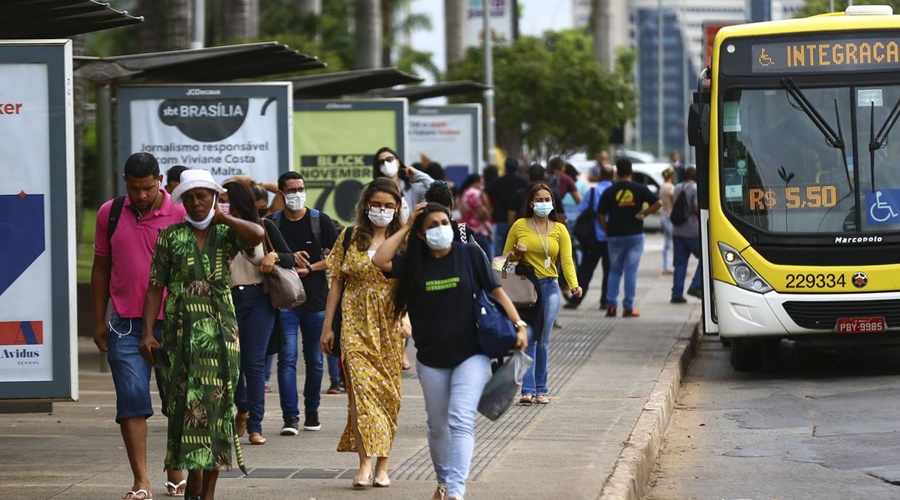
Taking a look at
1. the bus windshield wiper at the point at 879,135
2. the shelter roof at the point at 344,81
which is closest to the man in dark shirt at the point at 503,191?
the shelter roof at the point at 344,81

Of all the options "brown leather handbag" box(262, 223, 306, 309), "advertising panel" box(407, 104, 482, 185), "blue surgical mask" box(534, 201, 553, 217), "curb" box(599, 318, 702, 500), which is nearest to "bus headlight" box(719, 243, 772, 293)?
"curb" box(599, 318, 702, 500)

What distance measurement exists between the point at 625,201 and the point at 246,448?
9.48 metres

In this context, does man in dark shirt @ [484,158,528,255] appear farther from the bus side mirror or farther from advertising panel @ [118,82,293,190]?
the bus side mirror

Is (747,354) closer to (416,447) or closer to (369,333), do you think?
(416,447)

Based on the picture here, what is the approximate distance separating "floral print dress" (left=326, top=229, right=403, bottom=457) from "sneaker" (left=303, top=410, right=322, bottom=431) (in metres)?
1.97

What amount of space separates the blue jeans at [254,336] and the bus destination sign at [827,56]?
19.5 ft

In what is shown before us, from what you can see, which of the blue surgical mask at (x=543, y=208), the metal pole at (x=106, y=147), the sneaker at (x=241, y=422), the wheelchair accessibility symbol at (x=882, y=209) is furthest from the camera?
the metal pole at (x=106, y=147)

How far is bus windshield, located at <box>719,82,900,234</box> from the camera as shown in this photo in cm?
1391

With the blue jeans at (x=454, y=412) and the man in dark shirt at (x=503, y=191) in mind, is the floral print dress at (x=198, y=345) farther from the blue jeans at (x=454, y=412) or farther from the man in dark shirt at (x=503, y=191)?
the man in dark shirt at (x=503, y=191)

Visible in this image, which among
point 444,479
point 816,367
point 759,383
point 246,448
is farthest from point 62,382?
point 816,367

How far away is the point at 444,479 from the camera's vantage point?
7602mm

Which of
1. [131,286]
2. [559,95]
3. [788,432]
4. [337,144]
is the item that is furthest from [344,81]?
[559,95]

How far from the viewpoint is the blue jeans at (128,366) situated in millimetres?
7977

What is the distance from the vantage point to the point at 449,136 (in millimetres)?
26500
